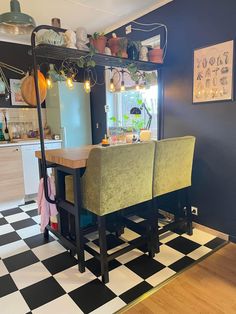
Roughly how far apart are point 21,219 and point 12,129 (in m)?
1.66

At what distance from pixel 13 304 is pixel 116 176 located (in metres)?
1.12

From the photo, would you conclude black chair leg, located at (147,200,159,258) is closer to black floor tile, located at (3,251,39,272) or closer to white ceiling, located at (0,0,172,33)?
black floor tile, located at (3,251,39,272)

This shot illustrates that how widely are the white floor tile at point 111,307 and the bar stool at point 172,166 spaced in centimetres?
80

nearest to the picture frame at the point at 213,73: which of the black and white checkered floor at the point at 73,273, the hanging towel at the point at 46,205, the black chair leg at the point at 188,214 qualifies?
the black chair leg at the point at 188,214

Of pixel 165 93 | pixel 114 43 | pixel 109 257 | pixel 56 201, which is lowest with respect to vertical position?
pixel 109 257

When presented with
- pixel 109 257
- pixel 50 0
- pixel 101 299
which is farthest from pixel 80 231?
pixel 50 0

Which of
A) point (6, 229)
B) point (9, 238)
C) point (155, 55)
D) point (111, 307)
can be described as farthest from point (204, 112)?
point (6, 229)

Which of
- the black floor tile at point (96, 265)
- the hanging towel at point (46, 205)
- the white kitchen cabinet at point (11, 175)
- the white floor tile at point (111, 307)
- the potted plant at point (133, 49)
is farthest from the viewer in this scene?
the white kitchen cabinet at point (11, 175)

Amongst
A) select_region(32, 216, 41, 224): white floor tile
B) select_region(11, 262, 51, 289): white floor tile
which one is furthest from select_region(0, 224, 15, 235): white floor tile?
select_region(11, 262, 51, 289): white floor tile

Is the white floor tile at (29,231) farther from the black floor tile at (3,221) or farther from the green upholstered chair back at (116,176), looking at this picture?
the green upholstered chair back at (116,176)

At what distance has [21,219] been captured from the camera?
3.06 m

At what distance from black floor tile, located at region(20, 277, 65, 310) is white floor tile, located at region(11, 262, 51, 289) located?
0.05 meters

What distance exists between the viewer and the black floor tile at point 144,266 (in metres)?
1.96

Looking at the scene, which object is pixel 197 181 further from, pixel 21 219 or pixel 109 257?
pixel 21 219
